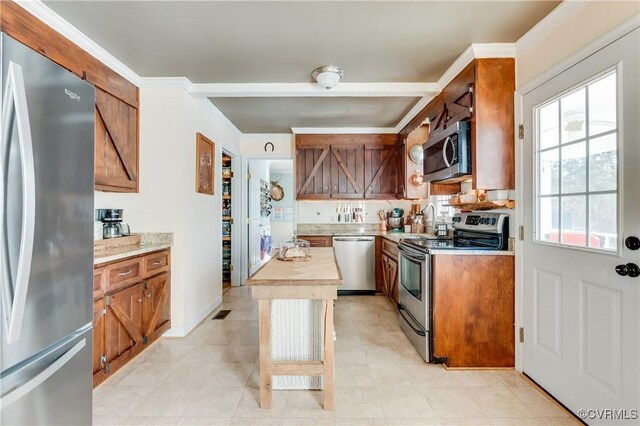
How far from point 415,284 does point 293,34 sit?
2186 millimetres

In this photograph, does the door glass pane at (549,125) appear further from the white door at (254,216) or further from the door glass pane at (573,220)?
the white door at (254,216)

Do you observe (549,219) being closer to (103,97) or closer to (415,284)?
(415,284)

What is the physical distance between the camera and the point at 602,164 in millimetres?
1614

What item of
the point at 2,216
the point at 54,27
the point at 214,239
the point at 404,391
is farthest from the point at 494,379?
the point at 54,27

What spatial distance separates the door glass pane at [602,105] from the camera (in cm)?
156

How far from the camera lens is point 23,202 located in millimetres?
1080

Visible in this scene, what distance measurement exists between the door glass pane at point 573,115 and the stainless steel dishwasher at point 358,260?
2.70m

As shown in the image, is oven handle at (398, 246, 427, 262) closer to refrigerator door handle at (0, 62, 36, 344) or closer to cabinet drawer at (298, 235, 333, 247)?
cabinet drawer at (298, 235, 333, 247)

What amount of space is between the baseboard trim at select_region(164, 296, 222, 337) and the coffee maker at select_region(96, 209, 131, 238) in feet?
3.36

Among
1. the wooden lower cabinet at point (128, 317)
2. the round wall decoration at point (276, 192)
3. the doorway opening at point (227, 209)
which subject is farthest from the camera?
the round wall decoration at point (276, 192)

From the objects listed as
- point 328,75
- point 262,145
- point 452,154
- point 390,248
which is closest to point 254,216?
point 262,145

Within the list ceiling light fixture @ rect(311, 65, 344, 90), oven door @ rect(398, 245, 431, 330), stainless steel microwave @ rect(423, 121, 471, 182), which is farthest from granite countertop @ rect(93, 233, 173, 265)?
stainless steel microwave @ rect(423, 121, 471, 182)

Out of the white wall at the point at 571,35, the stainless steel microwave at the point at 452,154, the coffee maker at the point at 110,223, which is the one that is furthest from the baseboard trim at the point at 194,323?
the white wall at the point at 571,35

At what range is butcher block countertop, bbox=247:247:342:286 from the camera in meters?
1.68
